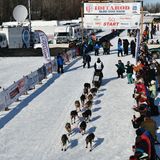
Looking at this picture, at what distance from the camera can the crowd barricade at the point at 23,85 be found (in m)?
14.7

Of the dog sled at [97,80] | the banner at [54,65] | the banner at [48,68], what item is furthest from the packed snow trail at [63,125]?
the banner at [54,65]

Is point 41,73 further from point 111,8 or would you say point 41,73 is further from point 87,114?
point 111,8

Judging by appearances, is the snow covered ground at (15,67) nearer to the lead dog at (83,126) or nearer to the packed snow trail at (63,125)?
the packed snow trail at (63,125)

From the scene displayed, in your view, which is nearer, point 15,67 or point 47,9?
point 15,67

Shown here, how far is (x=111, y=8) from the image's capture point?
29.8 m

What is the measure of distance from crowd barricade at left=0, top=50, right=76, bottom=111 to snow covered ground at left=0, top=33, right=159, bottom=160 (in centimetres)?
34

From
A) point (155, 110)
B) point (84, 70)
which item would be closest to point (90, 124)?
point (155, 110)

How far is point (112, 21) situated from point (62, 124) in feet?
60.0

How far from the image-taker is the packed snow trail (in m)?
10.6

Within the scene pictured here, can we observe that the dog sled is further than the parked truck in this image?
No

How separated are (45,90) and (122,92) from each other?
11.9 feet

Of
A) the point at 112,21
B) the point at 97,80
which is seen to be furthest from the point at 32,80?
the point at 112,21

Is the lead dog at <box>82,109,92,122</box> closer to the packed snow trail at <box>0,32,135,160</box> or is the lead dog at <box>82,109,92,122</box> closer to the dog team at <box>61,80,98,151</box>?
the dog team at <box>61,80,98,151</box>

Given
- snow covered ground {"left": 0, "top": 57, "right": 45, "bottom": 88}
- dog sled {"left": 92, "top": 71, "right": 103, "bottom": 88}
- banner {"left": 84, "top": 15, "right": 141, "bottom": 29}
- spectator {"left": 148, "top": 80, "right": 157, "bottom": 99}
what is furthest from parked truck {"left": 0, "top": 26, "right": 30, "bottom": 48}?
spectator {"left": 148, "top": 80, "right": 157, "bottom": 99}
